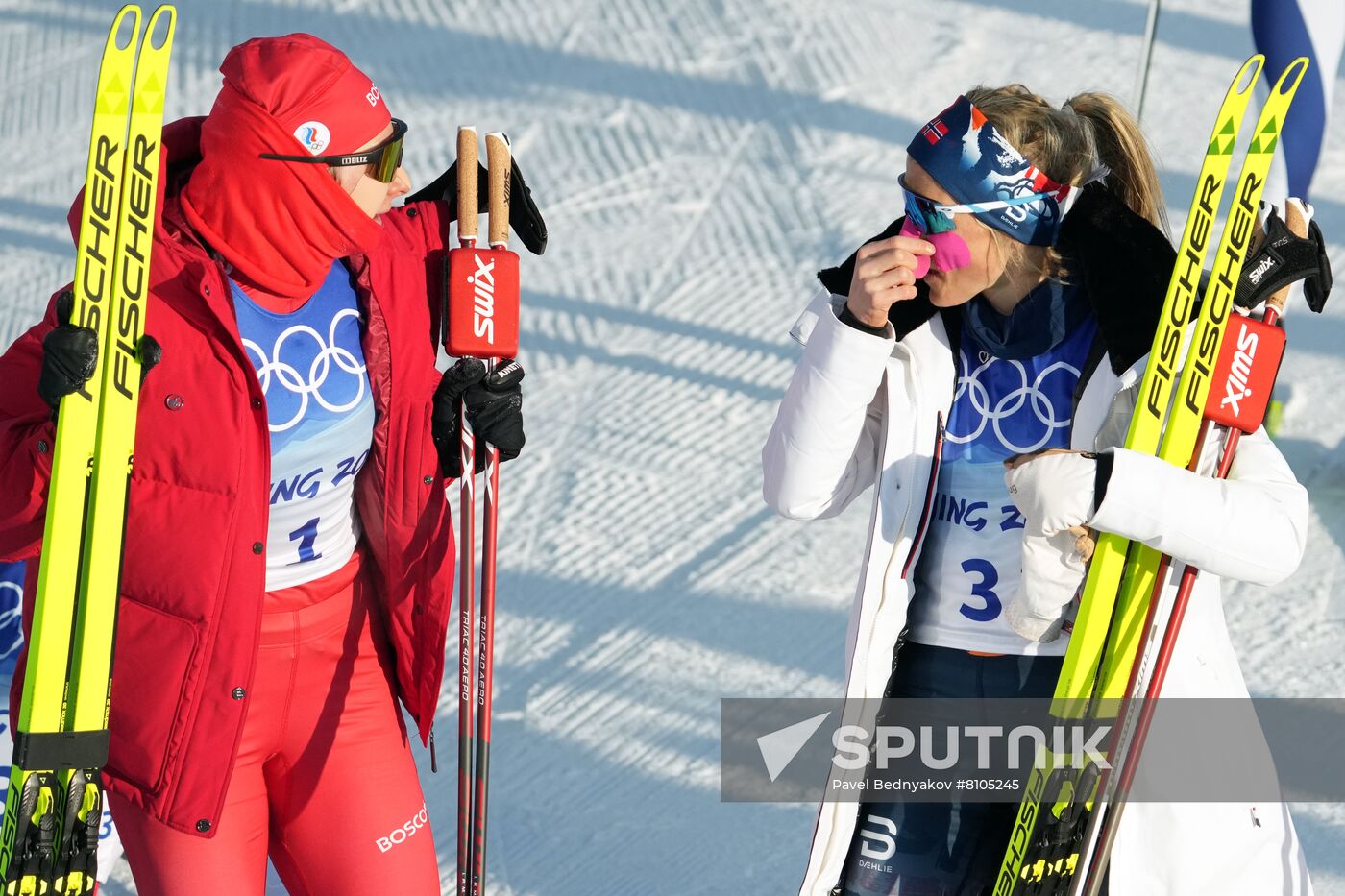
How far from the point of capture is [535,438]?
5.44m

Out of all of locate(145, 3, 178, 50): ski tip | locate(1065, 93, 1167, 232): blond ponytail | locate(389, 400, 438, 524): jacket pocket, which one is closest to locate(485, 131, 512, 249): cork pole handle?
locate(389, 400, 438, 524): jacket pocket

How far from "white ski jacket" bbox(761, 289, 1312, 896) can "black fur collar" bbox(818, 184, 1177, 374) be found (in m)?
0.05

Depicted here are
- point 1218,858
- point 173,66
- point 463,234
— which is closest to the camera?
point 1218,858

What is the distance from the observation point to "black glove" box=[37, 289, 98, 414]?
223cm

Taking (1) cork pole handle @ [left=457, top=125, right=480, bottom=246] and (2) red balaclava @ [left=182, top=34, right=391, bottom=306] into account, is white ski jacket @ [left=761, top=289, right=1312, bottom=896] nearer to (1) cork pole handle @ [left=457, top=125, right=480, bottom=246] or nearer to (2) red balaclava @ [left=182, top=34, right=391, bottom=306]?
(1) cork pole handle @ [left=457, top=125, right=480, bottom=246]

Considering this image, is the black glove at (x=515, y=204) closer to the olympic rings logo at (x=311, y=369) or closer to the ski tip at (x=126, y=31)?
the olympic rings logo at (x=311, y=369)

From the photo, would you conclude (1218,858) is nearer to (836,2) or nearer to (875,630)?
(875,630)

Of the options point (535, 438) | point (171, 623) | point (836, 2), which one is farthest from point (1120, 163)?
point (836, 2)

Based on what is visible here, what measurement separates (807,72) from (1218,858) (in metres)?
5.42

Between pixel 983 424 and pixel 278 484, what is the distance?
43.3 inches

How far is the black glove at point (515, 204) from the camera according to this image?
2.85m

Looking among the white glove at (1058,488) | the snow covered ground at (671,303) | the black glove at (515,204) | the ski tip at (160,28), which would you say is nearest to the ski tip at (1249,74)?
the white glove at (1058,488)

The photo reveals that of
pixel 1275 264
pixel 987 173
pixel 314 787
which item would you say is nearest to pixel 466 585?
pixel 314 787

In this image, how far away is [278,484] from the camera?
2531 millimetres
